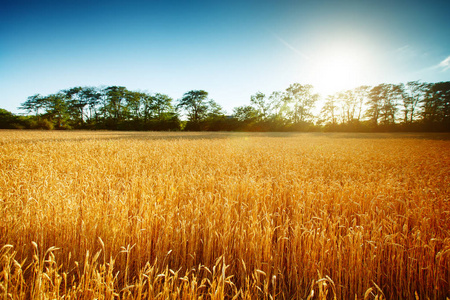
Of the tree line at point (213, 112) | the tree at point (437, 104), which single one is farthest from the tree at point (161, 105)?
the tree at point (437, 104)

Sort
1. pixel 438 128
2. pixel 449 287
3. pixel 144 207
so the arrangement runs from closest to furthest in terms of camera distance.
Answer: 1. pixel 449 287
2. pixel 144 207
3. pixel 438 128

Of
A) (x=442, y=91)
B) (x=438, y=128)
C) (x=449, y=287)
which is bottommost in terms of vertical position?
(x=449, y=287)

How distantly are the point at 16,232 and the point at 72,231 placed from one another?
528 millimetres

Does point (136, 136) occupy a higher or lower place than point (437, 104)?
lower

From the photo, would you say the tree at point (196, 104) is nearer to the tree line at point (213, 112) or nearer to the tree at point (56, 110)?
the tree line at point (213, 112)

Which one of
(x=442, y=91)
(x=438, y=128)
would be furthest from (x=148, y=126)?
(x=442, y=91)

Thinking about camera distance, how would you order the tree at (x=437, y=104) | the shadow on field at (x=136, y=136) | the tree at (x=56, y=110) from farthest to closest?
the tree at (x=56, y=110) < the tree at (x=437, y=104) < the shadow on field at (x=136, y=136)

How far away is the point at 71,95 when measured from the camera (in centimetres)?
6034

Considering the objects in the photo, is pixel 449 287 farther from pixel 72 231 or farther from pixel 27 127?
pixel 27 127

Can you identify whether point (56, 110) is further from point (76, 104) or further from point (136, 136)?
point (136, 136)

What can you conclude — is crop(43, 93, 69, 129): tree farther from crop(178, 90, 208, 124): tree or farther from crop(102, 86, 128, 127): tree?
crop(178, 90, 208, 124): tree

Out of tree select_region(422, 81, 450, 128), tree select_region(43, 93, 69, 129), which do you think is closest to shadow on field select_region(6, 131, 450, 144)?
tree select_region(422, 81, 450, 128)

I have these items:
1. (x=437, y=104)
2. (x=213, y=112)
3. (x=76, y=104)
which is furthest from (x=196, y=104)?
(x=437, y=104)

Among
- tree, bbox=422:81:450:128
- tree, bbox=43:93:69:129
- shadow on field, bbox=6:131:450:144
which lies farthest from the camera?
tree, bbox=43:93:69:129
